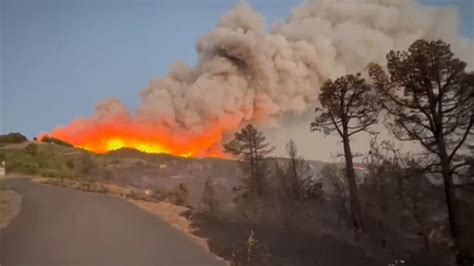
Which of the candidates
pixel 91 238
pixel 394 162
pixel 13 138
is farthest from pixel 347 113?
pixel 13 138

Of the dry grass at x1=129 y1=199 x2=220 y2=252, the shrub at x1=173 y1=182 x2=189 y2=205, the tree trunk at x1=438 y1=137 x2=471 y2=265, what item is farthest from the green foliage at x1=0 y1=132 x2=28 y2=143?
the tree trunk at x1=438 y1=137 x2=471 y2=265

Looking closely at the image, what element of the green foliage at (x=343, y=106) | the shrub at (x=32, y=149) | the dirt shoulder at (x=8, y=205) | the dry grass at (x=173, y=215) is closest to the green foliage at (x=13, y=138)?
the shrub at (x=32, y=149)

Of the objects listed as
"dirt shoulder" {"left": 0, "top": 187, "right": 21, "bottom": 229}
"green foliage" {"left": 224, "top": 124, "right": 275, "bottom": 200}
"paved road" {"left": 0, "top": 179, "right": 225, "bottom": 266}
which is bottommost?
"paved road" {"left": 0, "top": 179, "right": 225, "bottom": 266}

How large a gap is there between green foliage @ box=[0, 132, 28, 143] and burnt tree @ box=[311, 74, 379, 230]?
23.9 feet

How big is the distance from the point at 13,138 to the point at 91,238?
3550 mm

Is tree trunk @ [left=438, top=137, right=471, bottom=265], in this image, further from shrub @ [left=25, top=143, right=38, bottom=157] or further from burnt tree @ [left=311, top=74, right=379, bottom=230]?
shrub @ [left=25, top=143, right=38, bottom=157]

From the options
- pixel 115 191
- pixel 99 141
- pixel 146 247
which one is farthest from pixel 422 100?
pixel 99 141

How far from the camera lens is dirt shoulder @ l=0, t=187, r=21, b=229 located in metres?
7.33

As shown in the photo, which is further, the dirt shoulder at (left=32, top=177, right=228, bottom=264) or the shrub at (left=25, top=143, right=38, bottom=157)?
the shrub at (left=25, top=143, right=38, bottom=157)

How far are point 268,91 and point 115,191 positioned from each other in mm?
6027

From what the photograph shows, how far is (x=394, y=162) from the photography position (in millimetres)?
10961

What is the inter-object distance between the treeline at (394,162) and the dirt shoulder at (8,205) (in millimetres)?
4480

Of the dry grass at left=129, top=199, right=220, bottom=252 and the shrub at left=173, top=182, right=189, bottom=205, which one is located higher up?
the shrub at left=173, top=182, right=189, bottom=205

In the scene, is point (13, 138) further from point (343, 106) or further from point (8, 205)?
point (343, 106)
